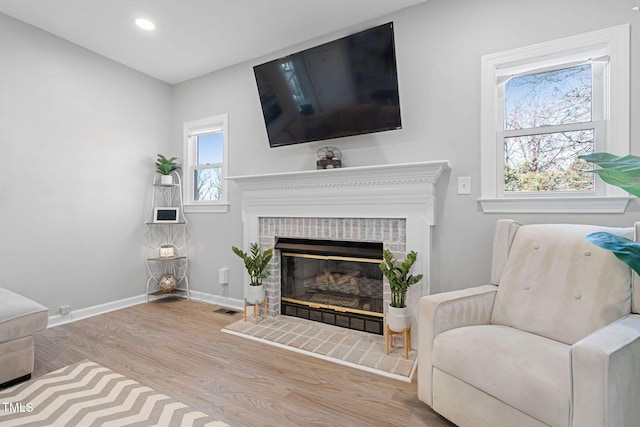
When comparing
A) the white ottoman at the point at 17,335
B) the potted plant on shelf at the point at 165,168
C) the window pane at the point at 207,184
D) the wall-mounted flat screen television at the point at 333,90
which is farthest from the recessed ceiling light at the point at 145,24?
the white ottoman at the point at 17,335

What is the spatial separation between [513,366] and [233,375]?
5.21 feet

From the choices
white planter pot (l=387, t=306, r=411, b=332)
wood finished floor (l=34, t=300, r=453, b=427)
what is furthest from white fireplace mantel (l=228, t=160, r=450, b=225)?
wood finished floor (l=34, t=300, r=453, b=427)

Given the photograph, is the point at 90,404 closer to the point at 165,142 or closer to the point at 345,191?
the point at 345,191

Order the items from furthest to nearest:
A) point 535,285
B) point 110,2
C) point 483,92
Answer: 1. point 110,2
2. point 483,92
3. point 535,285

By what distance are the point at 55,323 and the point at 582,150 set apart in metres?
4.49

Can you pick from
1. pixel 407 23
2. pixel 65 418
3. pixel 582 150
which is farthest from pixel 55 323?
pixel 582 150

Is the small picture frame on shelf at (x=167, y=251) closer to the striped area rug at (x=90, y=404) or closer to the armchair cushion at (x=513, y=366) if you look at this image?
the striped area rug at (x=90, y=404)

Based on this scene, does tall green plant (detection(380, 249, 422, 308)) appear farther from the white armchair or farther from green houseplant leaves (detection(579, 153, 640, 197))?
green houseplant leaves (detection(579, 153, 640, 197))

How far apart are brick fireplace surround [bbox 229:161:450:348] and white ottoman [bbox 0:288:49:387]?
164 cm

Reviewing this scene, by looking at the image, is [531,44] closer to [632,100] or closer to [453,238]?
[632,100]

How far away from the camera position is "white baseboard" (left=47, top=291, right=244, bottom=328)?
278cm

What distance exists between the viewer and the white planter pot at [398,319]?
210 centimetres

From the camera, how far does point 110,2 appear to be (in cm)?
232

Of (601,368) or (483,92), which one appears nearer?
(601,368)
